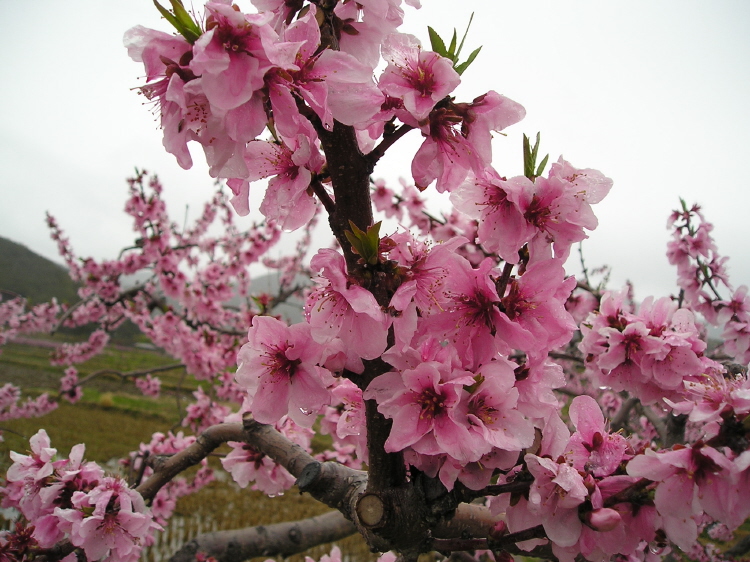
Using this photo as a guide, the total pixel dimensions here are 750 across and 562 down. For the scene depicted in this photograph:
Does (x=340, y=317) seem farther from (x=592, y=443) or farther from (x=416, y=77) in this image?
(x=592, y=443)

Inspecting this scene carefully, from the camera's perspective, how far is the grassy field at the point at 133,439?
7.20 m

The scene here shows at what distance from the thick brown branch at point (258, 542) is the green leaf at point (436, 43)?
8.72ft

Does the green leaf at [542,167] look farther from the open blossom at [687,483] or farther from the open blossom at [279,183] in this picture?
the open blossom at [687,483]

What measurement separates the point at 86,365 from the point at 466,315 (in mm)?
32451

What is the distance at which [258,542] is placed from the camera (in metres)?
2.59

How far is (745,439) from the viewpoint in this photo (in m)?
0.78

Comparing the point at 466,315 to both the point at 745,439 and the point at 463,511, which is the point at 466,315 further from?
the point at 463,511

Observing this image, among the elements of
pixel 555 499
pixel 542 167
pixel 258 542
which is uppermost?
pixel 542 167

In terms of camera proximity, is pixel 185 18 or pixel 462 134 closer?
pixel 185 18

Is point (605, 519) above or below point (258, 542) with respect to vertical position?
above

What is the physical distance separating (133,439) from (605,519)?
15.1 m

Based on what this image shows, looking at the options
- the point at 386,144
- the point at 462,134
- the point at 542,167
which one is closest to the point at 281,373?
the point at 386,144

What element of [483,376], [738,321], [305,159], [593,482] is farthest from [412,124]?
[738,321]

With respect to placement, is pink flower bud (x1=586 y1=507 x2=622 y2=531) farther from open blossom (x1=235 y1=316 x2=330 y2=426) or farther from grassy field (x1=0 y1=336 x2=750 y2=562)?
grassy field (x1=0 y1=336 x2=750 y2=562)
